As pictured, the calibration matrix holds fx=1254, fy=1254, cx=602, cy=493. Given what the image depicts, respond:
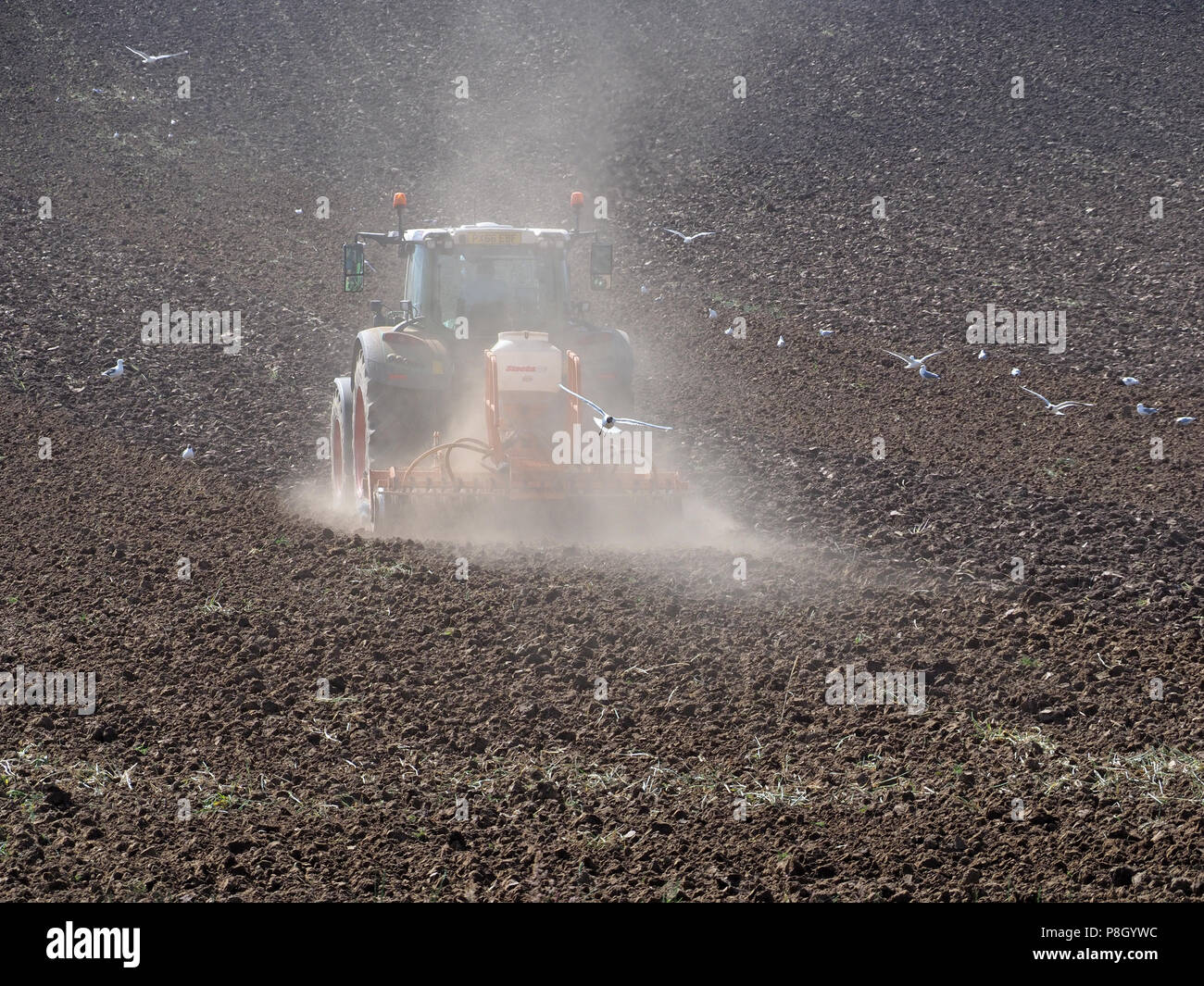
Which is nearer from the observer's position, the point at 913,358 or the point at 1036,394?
the point at 1036,394

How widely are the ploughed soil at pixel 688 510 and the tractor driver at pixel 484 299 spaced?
205cm

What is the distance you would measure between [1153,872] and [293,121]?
24.7m

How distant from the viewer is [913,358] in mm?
15797

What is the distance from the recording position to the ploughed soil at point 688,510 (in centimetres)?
517

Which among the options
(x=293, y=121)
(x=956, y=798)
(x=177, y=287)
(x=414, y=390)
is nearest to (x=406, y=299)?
(x=414, y=390)

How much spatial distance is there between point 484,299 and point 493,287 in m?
0.12

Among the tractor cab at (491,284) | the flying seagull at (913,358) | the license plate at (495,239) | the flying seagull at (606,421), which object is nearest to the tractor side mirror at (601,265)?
the tractor cab at (491,284)

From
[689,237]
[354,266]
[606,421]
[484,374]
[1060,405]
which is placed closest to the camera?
[606,421]

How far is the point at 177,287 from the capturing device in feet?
59.5

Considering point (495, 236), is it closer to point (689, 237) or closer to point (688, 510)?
point (688, 510)

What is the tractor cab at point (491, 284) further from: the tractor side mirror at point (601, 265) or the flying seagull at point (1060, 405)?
the flying seagull at point (1060, 405)

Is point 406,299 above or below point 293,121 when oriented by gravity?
below

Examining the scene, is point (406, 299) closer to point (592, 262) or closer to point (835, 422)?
point (592, 262)

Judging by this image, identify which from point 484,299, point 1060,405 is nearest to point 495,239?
point 484,299
